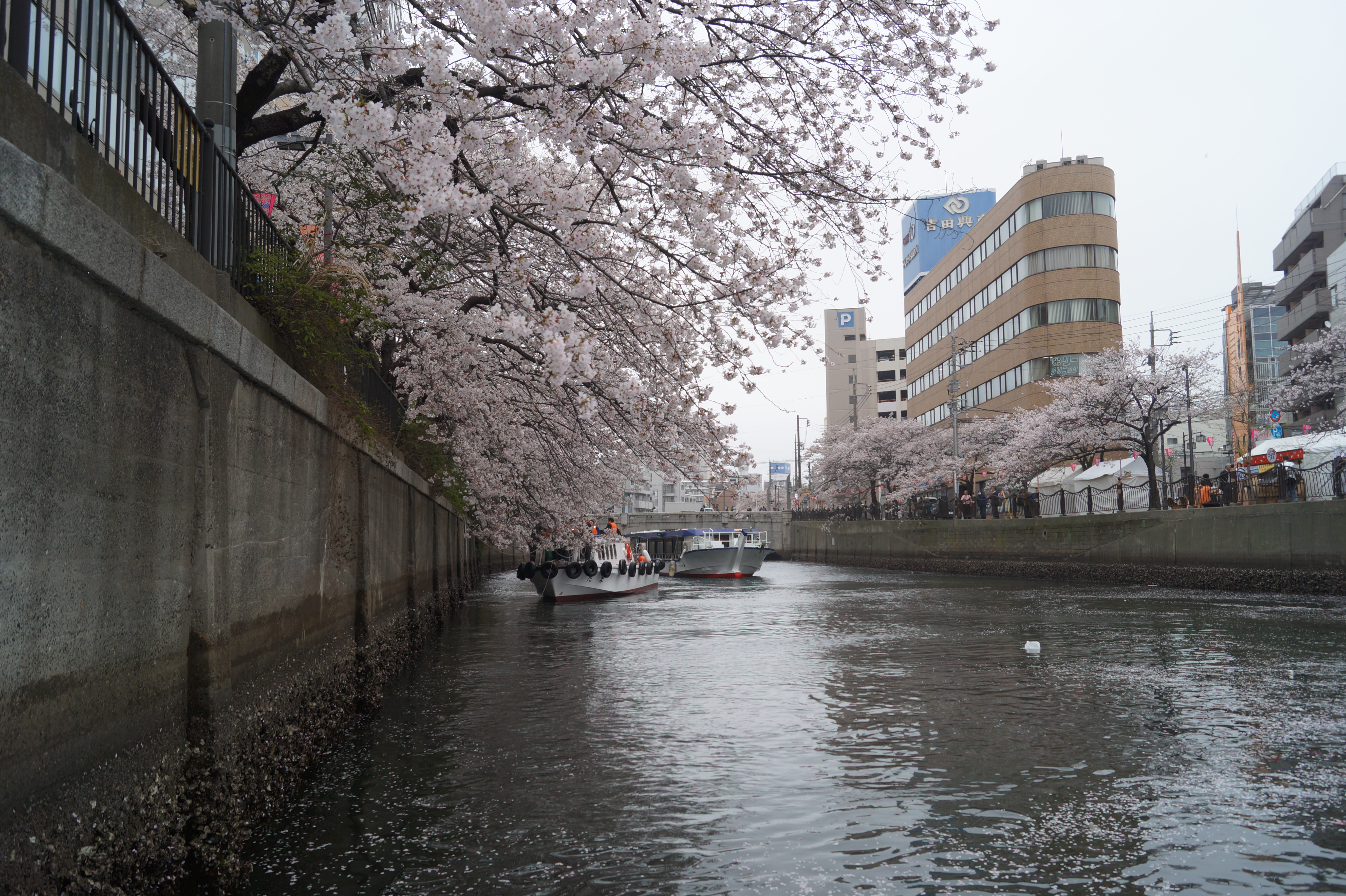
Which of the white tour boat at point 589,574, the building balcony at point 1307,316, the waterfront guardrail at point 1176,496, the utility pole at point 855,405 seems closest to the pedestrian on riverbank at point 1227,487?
the waterfront guardrail at point 1176,496

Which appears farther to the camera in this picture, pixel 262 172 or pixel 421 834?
pixel 262 172

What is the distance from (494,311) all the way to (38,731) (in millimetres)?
4918

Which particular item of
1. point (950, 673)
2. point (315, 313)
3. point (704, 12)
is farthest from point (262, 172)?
point (950, 673)

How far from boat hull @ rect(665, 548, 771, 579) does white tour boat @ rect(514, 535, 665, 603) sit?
16269 millimetres

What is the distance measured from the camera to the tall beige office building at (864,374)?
109 meters

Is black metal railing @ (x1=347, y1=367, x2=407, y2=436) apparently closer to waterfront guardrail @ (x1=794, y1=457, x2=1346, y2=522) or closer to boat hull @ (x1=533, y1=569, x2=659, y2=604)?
boat hull @ (x1=533, y1=569, x2=659, y2=604)

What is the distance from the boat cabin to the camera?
53562mm

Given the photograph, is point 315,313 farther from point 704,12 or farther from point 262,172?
point 262,172

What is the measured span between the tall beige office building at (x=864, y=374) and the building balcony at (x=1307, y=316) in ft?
154

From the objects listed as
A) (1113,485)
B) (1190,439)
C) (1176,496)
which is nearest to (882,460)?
(1190,439)

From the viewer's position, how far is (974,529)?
4359 cm

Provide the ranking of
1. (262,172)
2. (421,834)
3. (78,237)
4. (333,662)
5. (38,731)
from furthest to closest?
(262,172)
(333,662)
(421,834)
(78,237)
(38,731)

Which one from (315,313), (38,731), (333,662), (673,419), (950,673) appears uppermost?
(315,313)

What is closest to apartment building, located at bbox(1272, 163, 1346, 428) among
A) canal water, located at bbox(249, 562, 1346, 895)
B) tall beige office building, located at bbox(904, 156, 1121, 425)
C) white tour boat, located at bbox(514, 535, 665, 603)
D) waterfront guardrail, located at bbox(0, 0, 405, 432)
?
tall beige office building, located at bbox(904, 156, 1121, 425)
